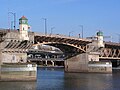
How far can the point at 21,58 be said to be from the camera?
83438 millimetres

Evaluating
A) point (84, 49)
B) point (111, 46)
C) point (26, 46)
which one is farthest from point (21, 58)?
point (111, 46)


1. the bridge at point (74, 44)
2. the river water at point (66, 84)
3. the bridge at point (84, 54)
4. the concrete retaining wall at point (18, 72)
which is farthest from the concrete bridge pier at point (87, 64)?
the concrete retaining wall at point (18, 72)

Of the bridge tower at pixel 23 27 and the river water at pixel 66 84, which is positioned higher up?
the bridge tower at pixel 23 27

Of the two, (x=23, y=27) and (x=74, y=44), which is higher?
(x=23, y=27)

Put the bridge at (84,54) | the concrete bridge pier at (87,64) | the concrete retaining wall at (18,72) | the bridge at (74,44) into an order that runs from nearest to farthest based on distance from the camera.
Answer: the concrete retaining wall at (18,72), the bridge at (74,44), the bridge at (84,54), the concrete bridge pier at (87,64)

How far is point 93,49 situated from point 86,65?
286 inches

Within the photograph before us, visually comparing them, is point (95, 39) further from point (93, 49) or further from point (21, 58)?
point (21, 58)

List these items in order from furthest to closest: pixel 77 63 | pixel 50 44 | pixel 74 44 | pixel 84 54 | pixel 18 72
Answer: pixel 77 63, pixel 84 54, pixel 74 44, pixel 50 44, pixel 18 72

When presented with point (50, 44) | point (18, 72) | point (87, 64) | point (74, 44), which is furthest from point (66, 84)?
point (87, 64)

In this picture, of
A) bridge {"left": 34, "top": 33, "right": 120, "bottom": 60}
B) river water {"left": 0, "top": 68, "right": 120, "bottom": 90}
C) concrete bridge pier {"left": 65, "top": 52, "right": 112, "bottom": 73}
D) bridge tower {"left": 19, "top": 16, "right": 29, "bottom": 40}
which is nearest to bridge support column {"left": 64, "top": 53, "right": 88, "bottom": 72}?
concrete bridge pier {"left": 65, "top": 52, "right": 112, "bottom": 73}

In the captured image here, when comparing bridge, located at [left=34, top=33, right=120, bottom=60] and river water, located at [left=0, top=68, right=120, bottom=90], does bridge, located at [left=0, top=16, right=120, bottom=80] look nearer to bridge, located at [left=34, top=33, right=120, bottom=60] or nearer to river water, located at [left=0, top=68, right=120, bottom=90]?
bridge, located at [left=34, top=33, right=120, bottom=60]

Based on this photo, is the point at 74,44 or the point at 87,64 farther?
the point at 87,64

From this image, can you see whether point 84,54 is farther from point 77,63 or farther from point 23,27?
point 23,27

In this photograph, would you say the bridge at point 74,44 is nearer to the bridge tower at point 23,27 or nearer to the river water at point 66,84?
the bridge tower at point 23,27
